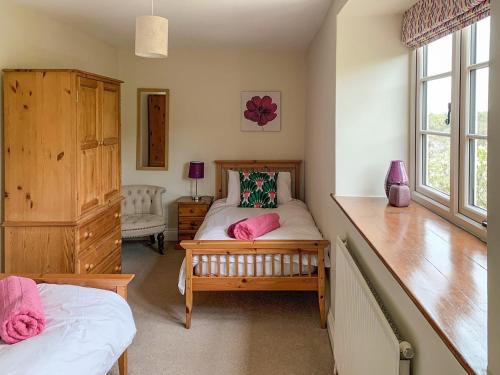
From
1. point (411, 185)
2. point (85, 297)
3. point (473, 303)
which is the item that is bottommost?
point (85, 297)

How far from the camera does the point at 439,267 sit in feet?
4.95

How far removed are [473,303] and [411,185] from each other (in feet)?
5.69

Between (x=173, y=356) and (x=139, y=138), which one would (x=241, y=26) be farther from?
(x=173, y=356)

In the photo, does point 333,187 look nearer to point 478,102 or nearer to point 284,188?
point 478,102

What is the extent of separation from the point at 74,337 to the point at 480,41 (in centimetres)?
217

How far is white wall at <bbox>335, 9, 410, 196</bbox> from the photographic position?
2.87m

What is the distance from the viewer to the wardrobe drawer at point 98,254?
3.28 metres

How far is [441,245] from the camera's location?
1.79 metres

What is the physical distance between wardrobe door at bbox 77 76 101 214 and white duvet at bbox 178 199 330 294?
0.87 meters

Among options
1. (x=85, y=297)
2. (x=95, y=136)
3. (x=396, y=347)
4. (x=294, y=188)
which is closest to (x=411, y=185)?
(x=396, y=347)

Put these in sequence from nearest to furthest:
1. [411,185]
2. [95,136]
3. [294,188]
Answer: [411,185]
[95,136]
[294,188]

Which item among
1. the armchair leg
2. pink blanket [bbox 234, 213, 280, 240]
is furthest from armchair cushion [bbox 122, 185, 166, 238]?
pink blanket [bbox 234, 213, 280, 240]

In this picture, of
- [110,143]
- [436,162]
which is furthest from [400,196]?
[110,143]

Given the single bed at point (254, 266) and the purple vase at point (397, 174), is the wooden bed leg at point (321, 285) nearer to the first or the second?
the single bed at point (254, 266)
